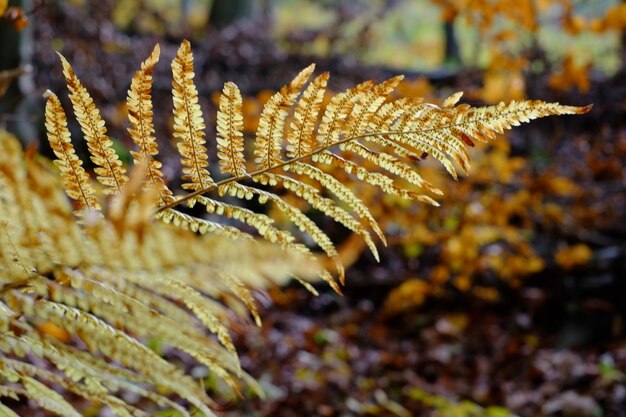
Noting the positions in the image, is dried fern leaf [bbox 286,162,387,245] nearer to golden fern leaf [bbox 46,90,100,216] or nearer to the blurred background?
golden fern leaf [bbox 46,90,100,216]

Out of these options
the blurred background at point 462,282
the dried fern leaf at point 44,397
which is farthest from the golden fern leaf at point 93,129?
the blurred background at point 462,282

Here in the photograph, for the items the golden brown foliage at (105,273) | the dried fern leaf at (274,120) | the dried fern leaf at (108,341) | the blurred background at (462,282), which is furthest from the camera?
the blurred background at (462,282)

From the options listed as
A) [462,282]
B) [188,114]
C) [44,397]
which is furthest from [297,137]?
[462,282]

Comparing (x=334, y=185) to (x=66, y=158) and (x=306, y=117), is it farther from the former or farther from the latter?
(x=66, y=158)

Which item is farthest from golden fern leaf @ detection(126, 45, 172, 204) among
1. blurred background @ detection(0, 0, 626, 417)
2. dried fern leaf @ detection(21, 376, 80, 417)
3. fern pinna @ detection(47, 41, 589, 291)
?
blurred background @ detection(0, 0, 626, 417)

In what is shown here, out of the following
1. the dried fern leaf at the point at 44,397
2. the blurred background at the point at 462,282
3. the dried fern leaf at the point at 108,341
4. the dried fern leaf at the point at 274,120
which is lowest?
the dried fern leaf at the point at 44,397

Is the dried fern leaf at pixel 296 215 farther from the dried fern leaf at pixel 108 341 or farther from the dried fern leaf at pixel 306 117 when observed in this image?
the dried fern leaf at pixel 108 341

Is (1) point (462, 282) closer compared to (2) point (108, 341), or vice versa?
(2) point (108, 341)

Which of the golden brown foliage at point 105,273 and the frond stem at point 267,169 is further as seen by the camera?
the frond stem at point 267,169

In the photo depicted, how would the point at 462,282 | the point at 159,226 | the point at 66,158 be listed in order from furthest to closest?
the point at 462,282 < the point at 66,158 < the point at 159,226

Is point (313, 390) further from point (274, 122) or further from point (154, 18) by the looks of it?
point (154, 18)
